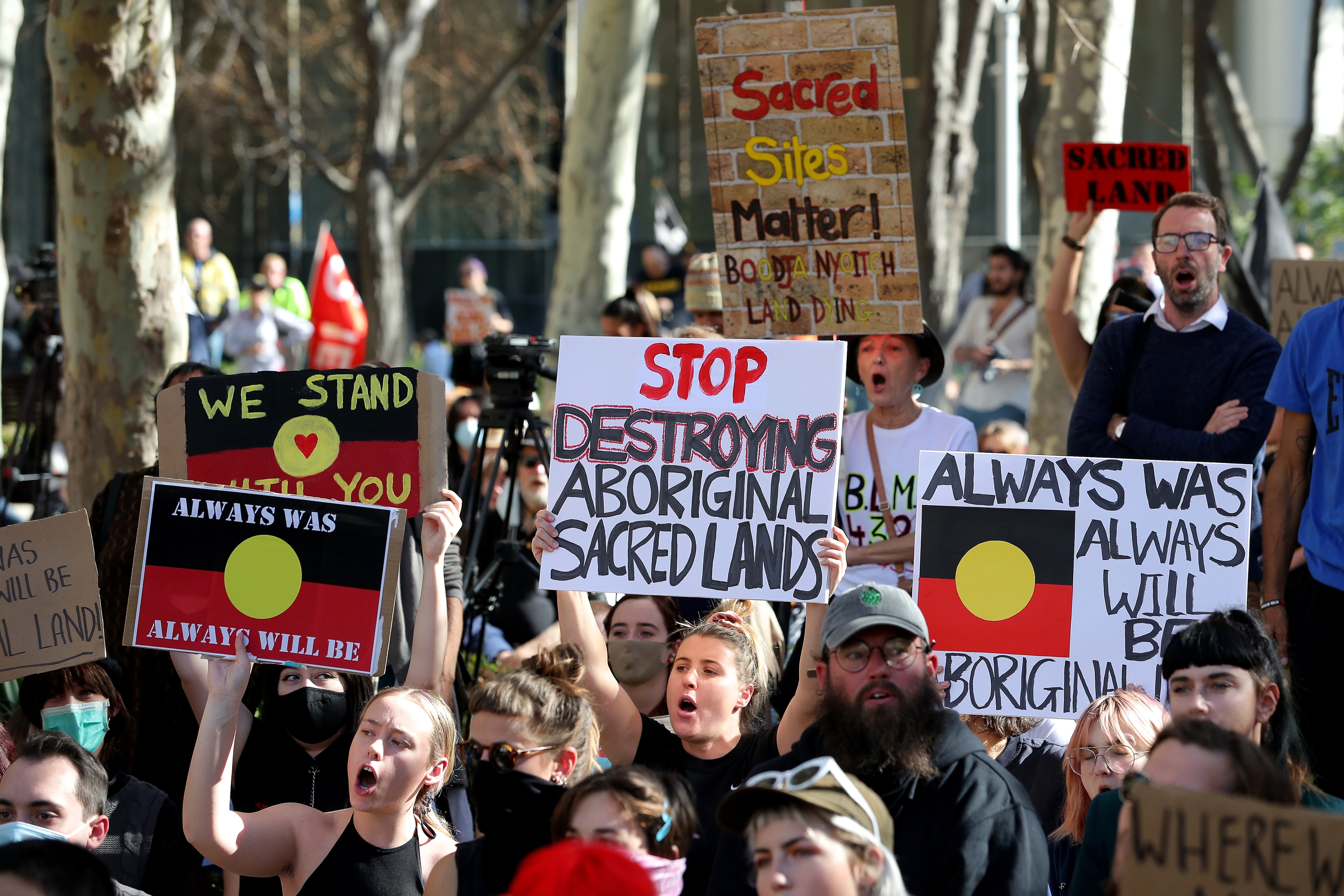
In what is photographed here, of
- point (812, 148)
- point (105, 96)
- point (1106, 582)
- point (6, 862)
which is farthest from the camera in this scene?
point (105, 96)

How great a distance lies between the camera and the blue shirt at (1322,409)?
4.68 metres

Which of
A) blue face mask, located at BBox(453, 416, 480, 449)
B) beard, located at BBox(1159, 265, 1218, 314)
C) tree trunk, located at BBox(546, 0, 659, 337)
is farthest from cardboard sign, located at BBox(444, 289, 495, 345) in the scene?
beard, located at BBox(1159, 265, 1218, 314)

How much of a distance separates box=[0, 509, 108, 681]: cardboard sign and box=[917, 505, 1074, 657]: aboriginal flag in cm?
254

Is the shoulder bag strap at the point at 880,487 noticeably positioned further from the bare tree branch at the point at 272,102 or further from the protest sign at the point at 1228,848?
the bare tree branch at the point at 272,102

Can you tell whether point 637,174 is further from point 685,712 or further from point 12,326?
point 685,712

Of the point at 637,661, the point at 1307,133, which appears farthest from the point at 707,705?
the point at 1307,133

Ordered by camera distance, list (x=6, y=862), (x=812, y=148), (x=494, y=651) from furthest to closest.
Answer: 1. (x=494, y=651)
2. (x=812, y=148)
3. (x=6, y=862)

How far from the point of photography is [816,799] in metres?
2.92

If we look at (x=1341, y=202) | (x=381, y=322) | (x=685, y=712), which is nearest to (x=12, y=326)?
(x=381, y=322)

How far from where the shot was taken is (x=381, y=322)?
16922 millimetres

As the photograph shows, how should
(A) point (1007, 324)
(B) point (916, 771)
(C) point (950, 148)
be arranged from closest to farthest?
(B) point (916, 771) < (A) point (1007, 324) < (C) point (950, 148)

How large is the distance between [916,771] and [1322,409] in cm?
218

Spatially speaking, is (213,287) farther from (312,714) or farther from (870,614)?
(870,614)

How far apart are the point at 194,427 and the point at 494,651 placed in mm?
2284
